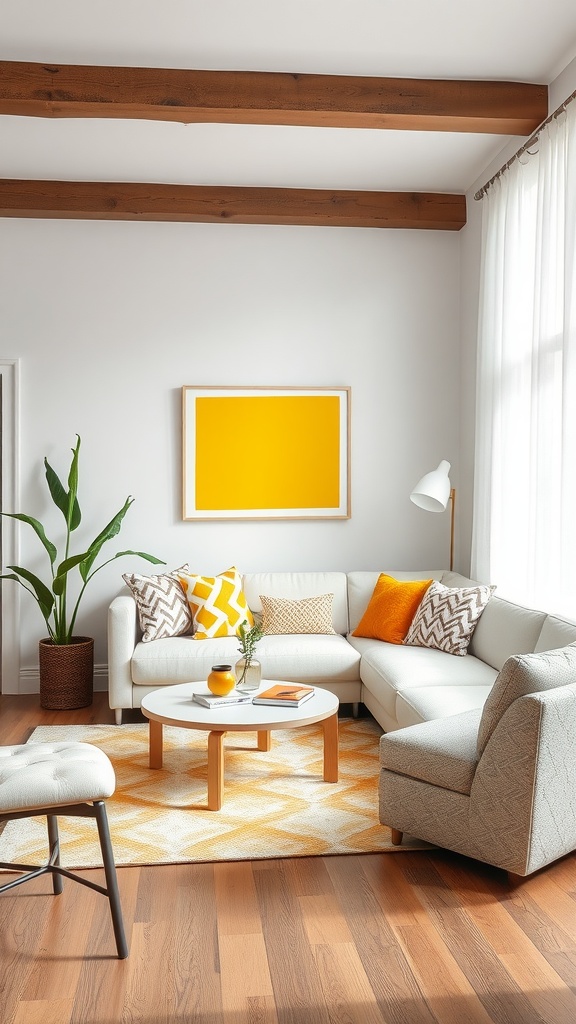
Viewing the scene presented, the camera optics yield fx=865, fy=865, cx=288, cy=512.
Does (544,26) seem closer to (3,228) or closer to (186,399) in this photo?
(186,399)

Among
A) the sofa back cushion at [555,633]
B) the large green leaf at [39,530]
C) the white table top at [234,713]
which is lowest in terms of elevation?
the white table top at [234,713]

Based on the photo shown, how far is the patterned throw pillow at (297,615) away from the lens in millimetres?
4914

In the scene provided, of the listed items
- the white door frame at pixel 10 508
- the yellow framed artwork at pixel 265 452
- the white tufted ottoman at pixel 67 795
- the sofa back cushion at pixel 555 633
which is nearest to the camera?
the white tufted ottoman at pixel 67 795

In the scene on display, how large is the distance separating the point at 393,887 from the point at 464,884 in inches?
9.0

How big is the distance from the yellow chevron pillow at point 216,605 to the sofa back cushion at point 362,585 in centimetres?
62

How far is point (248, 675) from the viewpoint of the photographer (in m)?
3.81

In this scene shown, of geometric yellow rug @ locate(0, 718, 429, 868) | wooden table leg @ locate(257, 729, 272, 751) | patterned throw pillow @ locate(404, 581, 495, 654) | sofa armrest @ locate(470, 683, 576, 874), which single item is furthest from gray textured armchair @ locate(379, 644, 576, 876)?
patterned throw pillow @ locate(404, 581, 495, 654)

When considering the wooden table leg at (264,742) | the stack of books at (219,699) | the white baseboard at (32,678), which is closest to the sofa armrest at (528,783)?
the stack of books at (219,699)

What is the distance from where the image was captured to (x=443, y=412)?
5.59 meters

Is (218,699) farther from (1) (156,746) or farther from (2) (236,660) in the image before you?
(2) (236,660)

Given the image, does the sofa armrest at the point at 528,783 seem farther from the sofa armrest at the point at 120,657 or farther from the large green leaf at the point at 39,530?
the large green leaf at the point at 39,530

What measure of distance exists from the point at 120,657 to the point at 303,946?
2301mm

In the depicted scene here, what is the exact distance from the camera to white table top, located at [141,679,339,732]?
11.0ft

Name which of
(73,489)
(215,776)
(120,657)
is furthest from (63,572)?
(215,776)
